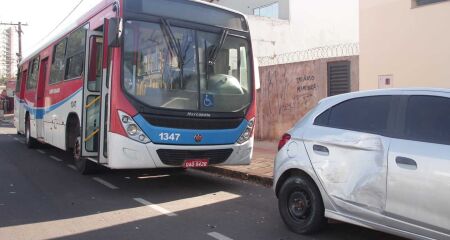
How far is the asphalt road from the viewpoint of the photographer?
5.79m

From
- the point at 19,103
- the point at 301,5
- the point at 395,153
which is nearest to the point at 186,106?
the point at 395,153

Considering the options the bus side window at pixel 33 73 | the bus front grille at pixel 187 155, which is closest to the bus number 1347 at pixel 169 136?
the bus front grille at pixel 187 155

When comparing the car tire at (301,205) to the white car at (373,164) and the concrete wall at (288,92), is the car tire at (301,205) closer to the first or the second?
the white car at (373,164)

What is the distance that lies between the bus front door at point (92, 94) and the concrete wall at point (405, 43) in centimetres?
546

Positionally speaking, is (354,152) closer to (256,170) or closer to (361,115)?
(361,115)

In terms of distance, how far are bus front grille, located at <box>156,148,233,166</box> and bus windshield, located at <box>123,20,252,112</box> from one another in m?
0.68

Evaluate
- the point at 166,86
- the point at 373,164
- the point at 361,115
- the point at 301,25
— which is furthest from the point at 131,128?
the point at 301,25

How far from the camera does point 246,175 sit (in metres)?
9.55

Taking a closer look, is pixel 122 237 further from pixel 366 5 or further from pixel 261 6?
pixel 261 6

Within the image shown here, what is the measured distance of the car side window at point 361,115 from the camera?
16.2ft

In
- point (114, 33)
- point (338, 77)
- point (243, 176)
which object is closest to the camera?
point (114, 33)

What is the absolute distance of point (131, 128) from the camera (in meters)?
7.50

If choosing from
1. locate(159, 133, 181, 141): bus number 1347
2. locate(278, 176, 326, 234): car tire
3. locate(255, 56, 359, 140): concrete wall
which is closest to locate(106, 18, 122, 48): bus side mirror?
locate(159, 133, 181, 141): bus number 1347

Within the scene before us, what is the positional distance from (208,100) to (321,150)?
308 cm
